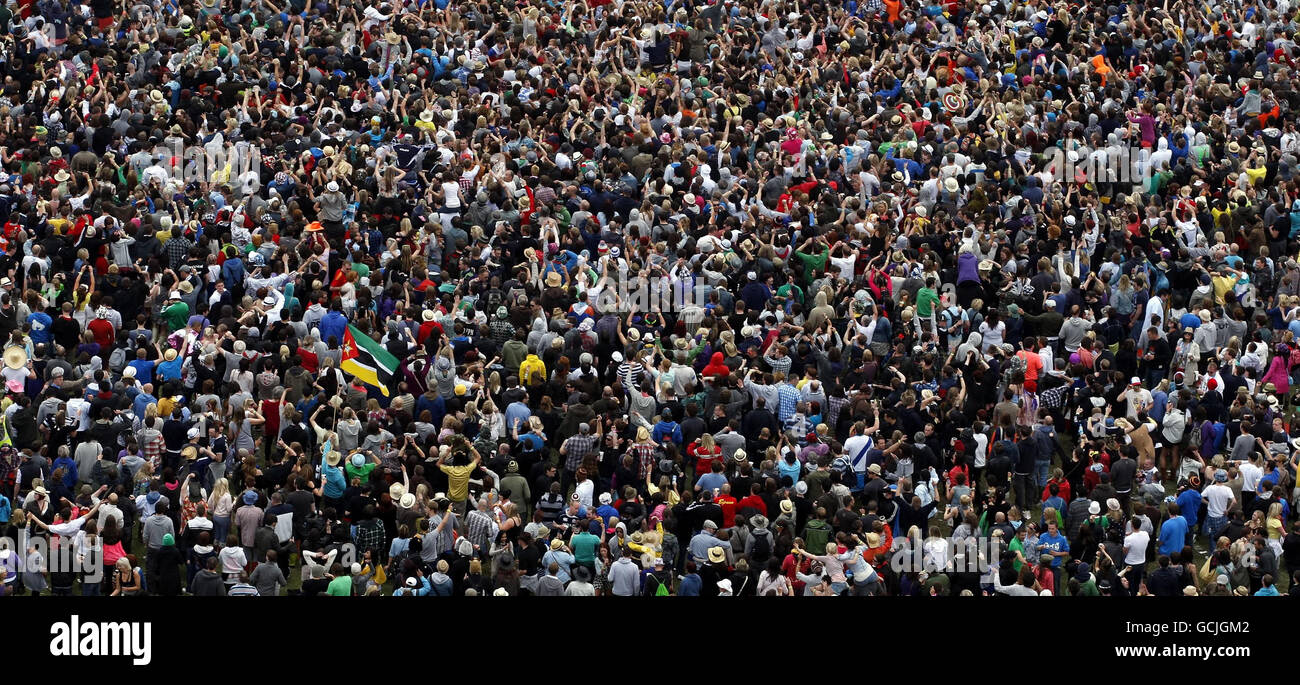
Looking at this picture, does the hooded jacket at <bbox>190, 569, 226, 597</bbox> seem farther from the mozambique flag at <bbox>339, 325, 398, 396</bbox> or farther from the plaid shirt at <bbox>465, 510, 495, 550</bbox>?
the mozambique flag at <bbox>339, 325, 398, 396</bbox>

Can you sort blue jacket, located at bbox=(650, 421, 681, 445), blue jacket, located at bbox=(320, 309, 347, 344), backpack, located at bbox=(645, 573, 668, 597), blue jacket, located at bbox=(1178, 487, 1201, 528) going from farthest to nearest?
blue jacket, located at bbox=(320, 309, 347, 344) < blue jacket, located at bbox=(650, 421, 681, 445) < blue jacket, located at bbox=(1178, 487, 1201, 528) < backpack, located at bbox=(645, 573, 668, 597)

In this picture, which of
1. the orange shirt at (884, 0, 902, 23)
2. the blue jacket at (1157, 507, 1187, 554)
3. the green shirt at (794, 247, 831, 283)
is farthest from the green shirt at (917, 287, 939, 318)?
the orange shirt at (884, 0, 902, 23)

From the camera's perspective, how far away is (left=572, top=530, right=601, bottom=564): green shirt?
19.4 m

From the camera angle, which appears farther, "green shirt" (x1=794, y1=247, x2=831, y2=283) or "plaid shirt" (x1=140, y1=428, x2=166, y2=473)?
"green shirt" (x1=794, y1=247, x2=831, y2=283)

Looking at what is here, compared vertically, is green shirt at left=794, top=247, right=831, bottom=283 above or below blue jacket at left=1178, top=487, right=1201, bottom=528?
above

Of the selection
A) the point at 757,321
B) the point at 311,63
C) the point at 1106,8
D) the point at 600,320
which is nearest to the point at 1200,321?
the point at 757,321

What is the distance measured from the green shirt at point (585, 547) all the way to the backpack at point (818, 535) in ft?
6.85

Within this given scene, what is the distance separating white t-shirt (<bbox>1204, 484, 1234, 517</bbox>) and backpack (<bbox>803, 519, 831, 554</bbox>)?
4000 mm

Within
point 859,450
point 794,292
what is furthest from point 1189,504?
point 794,292

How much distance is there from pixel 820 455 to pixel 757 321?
3.34m

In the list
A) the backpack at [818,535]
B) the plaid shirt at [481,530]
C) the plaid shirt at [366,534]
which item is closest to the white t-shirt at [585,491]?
the plaid shirt at [481,530]

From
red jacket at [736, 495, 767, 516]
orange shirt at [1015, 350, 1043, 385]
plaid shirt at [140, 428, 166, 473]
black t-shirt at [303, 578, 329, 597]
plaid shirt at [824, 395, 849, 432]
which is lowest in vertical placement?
black t-shirt at [303, 578, 329, 597]

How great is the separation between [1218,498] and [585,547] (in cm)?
648

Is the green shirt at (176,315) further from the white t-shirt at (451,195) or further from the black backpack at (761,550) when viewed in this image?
the black backpack at (761,550)
